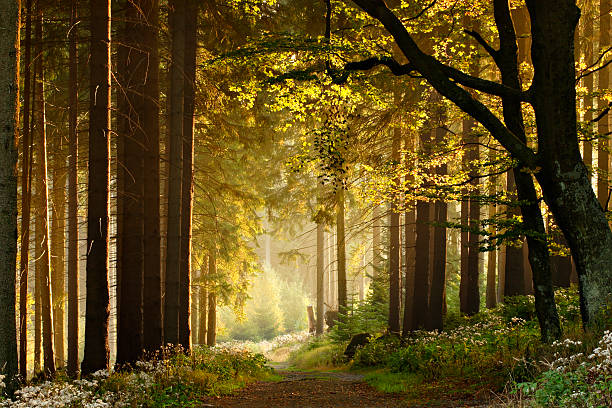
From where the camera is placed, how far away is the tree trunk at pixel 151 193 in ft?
38.2

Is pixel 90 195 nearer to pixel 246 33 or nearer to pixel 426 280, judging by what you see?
pixel 246 33

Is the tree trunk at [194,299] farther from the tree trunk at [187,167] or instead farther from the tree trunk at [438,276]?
the tree trunk at [438,276]

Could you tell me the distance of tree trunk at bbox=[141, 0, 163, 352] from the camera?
11.6m

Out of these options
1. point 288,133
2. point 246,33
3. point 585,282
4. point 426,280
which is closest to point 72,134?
point 246,33

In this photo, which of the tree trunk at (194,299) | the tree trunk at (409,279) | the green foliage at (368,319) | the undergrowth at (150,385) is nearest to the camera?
the undergrowth at (150,385)

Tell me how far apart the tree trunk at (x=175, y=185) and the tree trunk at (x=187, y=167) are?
1.16ft

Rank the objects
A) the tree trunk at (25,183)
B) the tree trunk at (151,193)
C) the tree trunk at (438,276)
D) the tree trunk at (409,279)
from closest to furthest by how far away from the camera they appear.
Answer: the tree trunk at (25,183) < the tree trunk at (151,193) < the tree trunk at (438,276) < the tree trunk at (409,279)

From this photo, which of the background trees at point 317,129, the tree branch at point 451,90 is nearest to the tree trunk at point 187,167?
the background trees at point 317,129

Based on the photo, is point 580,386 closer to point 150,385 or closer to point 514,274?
point 150,385

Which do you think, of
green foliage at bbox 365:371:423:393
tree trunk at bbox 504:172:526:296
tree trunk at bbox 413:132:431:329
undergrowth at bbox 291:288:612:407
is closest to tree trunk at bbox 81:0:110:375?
green foliage at bbox 365:371:423:393

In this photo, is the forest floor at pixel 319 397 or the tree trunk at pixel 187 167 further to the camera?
the tree trunk at pixel 187 167

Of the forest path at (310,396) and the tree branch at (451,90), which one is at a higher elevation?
the tree branch at (451,90)

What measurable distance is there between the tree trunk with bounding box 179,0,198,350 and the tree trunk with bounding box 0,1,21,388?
625 cm

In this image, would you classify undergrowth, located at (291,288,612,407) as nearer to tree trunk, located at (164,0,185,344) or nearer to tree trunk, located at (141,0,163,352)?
tree trunk, located at (164,0,185,344)
